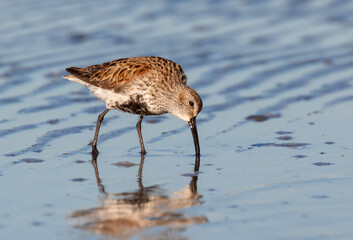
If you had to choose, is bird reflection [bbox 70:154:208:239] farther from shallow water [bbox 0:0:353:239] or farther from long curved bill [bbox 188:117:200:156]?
long curved bill [bbox 188:117:200:156]

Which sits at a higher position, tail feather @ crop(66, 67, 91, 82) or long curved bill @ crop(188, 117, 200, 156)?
tail feather @ crop(66, 67, 91, 82)

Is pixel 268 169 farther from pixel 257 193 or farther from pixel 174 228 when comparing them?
pixel 174 228

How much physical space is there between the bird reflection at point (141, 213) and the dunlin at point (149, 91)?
5.62ft

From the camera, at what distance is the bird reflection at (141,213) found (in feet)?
20.7

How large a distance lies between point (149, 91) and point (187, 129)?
110 centimetres

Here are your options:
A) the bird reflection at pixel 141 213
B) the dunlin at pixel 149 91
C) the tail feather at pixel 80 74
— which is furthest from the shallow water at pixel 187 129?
the tail feather at pixel 80 74

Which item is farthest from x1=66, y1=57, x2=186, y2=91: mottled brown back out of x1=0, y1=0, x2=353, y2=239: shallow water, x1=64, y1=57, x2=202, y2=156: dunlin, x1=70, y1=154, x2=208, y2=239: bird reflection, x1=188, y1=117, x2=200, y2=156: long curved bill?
x1=70, y1=154, x2=208, y2=239: bird reflection

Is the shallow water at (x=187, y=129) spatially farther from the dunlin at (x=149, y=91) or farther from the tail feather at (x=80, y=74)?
the tail feather at (x=80, y=74)

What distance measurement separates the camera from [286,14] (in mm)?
18062

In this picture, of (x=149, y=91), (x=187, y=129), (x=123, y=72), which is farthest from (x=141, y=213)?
(x=187, y=129)

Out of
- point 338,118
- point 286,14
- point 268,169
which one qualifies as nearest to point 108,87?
point 268,169

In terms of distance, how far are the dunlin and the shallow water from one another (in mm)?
428

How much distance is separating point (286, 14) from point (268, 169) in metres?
10.4

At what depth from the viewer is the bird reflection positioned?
632 centimetres
